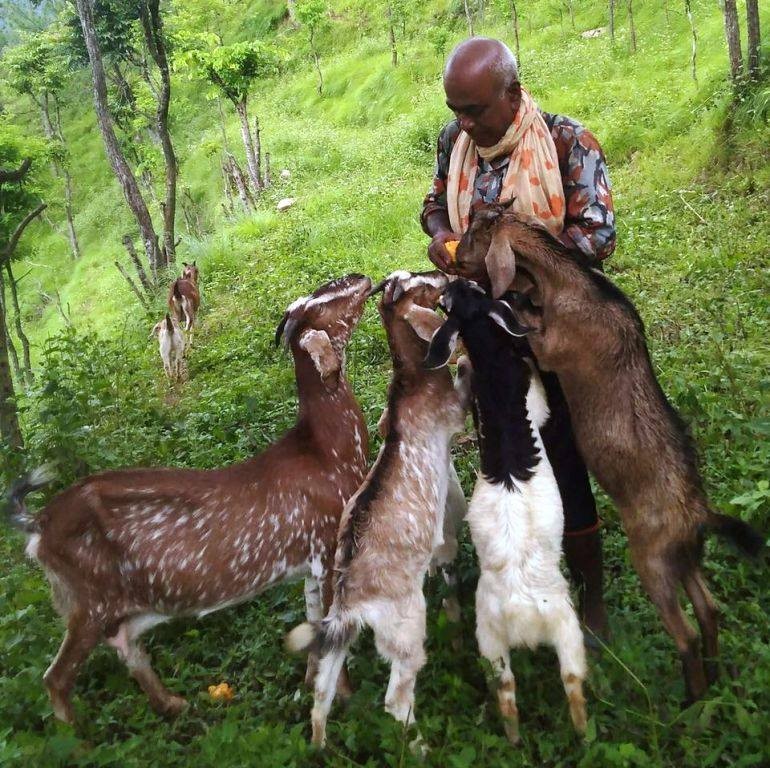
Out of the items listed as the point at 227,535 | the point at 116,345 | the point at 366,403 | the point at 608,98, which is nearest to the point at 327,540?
the point at 227,535

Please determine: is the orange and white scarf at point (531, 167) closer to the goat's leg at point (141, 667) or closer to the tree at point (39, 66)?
the goat's leg at point (141, 667)

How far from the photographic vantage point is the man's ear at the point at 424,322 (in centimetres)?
359

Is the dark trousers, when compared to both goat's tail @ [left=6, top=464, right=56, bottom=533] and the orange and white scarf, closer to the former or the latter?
the orange and white scarf

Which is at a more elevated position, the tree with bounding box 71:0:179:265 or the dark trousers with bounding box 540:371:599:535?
the tree with bounding box 71:0:179:265

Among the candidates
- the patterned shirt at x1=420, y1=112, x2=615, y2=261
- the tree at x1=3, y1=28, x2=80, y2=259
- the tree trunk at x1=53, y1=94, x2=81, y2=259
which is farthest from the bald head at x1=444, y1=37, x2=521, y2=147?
the tree trunk at x1=53, y1=94, x2=81, y2=259

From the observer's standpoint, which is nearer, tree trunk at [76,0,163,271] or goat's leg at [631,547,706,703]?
goat's leg at [631,547,706,703]

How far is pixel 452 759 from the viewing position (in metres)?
2.66

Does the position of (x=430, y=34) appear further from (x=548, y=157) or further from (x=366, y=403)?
(x=548, y=157)

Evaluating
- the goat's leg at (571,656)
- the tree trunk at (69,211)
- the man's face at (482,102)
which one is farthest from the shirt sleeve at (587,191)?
the tree trunk at (69,211)

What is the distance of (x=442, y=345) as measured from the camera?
3.21 metres

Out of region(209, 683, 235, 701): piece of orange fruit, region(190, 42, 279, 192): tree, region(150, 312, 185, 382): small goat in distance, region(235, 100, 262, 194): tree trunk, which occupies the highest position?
region(190, 42, 279, 192): tree

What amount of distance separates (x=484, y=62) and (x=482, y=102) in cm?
14

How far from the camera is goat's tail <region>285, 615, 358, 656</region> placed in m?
2.90

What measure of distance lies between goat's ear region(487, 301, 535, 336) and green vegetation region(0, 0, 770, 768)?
1121 mm
